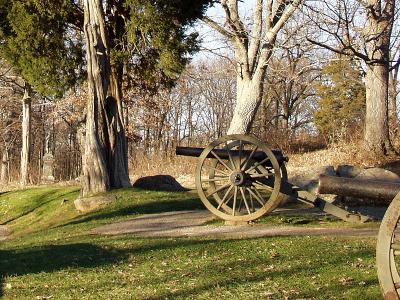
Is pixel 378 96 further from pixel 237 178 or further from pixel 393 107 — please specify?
pixel 393 107

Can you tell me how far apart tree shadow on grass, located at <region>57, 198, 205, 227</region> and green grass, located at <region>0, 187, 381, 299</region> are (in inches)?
167

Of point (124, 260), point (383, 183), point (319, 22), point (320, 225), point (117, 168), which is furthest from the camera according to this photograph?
point (117, 168)

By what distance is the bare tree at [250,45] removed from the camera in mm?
22891

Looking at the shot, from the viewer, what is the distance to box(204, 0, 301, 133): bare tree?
22891 mm

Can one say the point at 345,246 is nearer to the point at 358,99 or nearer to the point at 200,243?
the point at 200,243

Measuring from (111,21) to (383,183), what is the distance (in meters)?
17.3

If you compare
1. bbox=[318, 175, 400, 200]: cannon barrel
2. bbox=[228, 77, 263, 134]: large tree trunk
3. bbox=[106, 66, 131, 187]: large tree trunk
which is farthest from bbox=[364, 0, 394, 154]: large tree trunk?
bbox=[318, 175, 400, 200]: cannon barrel

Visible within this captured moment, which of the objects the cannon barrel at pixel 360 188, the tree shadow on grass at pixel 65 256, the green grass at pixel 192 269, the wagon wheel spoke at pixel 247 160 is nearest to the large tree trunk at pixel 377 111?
the wagon wheel spoke at pixel 247 160

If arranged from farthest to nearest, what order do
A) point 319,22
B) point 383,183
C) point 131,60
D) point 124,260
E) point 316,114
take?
point 316,114 → point 131,60 → point 319,22 → point 124,260 → point 383,183

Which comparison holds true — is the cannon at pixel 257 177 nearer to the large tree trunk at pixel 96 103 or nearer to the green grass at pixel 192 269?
the green grass at pixel 192 269

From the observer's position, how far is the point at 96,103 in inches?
803

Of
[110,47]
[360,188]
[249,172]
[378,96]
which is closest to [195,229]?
[249,172]

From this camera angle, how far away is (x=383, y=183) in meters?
5.93

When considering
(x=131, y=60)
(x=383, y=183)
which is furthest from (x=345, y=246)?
(x=131, y=60)
